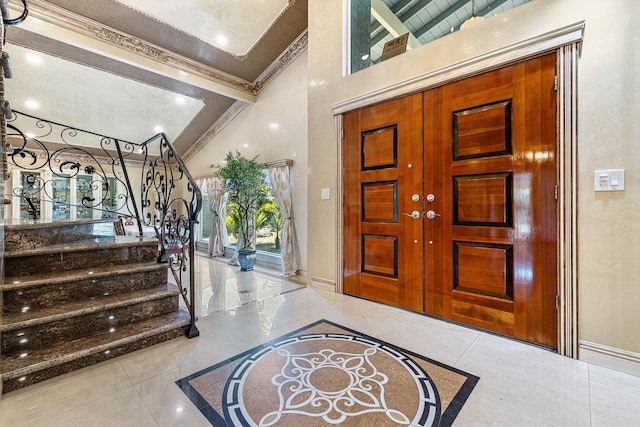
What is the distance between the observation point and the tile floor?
4.31 feet

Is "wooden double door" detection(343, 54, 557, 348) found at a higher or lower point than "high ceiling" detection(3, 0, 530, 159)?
lower

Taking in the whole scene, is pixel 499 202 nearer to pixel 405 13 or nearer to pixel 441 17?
pixel 441 17

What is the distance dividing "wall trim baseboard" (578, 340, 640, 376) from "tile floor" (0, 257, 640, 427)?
61mm

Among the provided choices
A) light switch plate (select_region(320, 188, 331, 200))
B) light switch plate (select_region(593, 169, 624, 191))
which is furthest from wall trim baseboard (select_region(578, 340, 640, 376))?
light switch plate (select_region(320, 188, 331, 200))

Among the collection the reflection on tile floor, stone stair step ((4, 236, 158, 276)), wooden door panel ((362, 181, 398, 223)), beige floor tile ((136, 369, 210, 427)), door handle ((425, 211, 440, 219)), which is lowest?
the reflection on tile floor

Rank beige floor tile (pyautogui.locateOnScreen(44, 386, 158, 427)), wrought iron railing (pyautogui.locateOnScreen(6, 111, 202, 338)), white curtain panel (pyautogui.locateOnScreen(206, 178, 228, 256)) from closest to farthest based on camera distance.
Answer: beige floor tile (pyautogui.locateOnScreen(44, 386, 158, 427)) → wrought iron railing (pyautogui.locateOnScreen(6, 111, 202, 338)) → white curtain panel (pyautogui.locateOnScreen(206, 178, 228, 256))

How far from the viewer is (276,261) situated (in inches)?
202

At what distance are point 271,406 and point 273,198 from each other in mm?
4092

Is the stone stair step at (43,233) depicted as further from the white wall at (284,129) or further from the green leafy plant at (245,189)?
the white wall at (284,129)

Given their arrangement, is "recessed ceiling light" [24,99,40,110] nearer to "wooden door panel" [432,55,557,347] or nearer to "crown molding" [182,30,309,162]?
"crown molding" [182,30,309,162]

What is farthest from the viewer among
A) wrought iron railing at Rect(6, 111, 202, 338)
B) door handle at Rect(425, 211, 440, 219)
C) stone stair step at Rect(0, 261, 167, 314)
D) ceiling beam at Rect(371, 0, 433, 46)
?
ceiling beam at Rect(371, 0, 433, 46)

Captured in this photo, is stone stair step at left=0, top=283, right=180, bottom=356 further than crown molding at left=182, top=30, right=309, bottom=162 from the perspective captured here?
No

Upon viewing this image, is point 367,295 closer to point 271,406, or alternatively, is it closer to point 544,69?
point 271,406

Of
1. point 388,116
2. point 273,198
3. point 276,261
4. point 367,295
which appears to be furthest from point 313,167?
point 276,261
